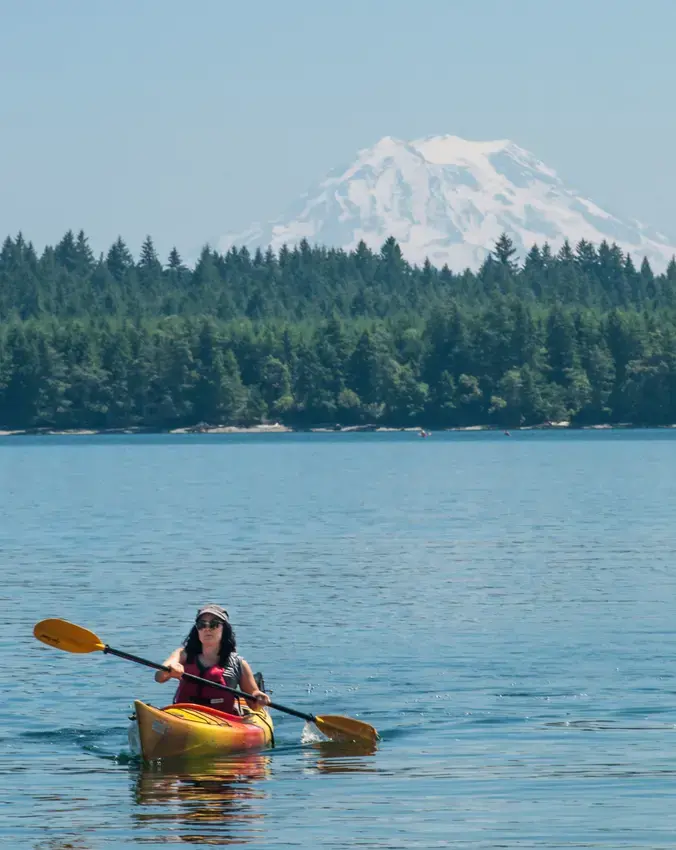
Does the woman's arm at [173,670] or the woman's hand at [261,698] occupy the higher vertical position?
the woman's arm at [173,670]

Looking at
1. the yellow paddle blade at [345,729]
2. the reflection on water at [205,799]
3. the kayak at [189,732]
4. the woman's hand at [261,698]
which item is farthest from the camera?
the yellow paddle blade at [345,729]

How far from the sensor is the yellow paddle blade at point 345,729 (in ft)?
84.9

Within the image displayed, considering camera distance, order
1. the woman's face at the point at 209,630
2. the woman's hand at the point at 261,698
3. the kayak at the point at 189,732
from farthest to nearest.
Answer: the woman's hand at the point at 261,698, the woman's face at the point at 209,630, the kayak at the point at 189,732

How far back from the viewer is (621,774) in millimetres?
23047

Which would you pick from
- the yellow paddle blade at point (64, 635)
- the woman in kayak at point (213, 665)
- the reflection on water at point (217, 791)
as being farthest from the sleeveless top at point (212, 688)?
the yellow paddle blade at point (64, 635)

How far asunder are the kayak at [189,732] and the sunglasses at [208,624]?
3.46ft

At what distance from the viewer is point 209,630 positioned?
24.8m

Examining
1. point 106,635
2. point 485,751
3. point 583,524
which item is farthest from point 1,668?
point 583,524

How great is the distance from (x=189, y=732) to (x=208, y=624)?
1.42m

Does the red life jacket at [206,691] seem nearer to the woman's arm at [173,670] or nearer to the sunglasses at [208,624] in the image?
the woman's arm at [173,670]

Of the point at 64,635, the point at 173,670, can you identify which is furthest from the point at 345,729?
the point at 64,635

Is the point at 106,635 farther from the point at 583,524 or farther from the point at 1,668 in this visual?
the point at 583,524

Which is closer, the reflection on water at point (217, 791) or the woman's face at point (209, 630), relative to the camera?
the reflection on water at point (217, 791)

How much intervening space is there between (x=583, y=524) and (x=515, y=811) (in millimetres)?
47209
